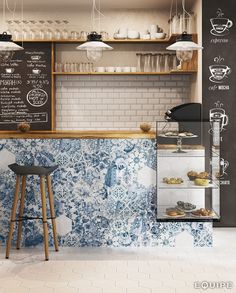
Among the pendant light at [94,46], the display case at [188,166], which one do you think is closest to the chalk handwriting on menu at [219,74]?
the display case at [188,166]

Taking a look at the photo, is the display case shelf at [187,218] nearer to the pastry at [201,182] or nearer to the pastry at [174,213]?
the pastry at [174,213]

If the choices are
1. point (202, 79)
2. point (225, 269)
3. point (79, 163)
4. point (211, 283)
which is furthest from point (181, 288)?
point (202, 79)

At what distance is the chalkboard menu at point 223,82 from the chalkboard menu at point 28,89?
2258 mm

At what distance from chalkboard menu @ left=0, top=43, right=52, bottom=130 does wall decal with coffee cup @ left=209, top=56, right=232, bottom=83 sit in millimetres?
2309

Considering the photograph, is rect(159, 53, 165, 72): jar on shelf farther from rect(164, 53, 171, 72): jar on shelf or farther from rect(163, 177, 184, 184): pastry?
rect(163, 177, 184, 184): pastry

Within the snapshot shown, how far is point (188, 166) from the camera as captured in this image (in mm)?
5457

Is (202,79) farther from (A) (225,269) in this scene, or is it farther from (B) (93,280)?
(B) (93,280)

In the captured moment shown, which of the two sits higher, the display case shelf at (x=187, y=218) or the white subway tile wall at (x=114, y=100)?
the white subway tile wall at (x=114, y=100)

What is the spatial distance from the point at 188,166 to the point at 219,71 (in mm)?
1697

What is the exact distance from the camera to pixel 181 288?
439cm

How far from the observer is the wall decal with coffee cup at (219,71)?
668 cm

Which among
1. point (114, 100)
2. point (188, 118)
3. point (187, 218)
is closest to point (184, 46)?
point (188, 118)

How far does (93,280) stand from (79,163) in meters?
1.41

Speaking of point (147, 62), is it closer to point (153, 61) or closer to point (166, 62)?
point (153, 61)
